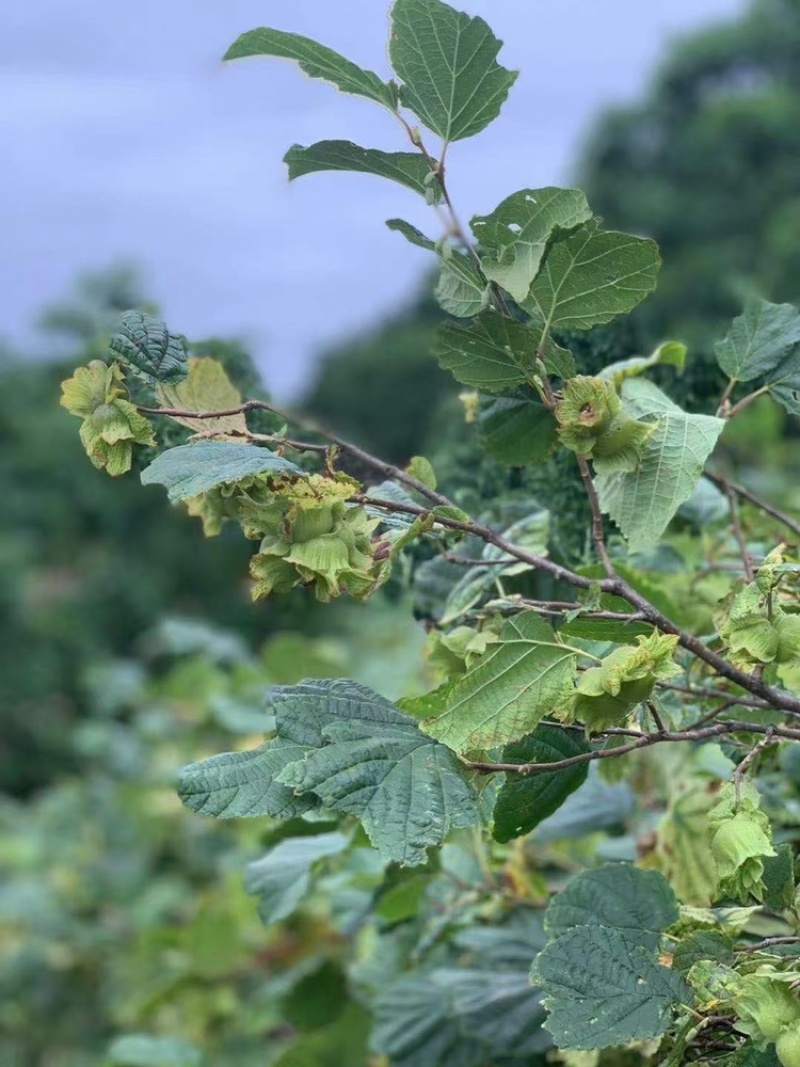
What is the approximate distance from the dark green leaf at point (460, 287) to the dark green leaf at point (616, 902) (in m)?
0.20

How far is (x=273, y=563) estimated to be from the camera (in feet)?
1.20

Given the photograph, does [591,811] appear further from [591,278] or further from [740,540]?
[591,278]

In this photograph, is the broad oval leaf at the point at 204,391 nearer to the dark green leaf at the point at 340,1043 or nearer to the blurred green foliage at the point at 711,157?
the dark green leaf at the point at 340,1043

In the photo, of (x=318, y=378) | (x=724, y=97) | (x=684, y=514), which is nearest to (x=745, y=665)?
(x=684, y=514)

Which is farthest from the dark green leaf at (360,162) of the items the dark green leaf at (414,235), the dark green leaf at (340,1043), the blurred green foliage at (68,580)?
the blurred green foliage at (68,580)

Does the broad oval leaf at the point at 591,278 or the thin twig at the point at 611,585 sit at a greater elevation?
the broad oval leaf at the point at 591,278

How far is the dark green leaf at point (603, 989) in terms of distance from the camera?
14.0 inches

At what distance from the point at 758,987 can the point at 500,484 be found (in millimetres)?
352

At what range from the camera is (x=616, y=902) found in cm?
44

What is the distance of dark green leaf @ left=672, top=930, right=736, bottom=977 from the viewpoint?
36 cm

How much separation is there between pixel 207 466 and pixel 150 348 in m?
0.05

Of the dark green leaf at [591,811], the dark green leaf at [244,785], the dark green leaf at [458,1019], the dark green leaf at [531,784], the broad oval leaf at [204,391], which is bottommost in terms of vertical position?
the dark green leaf at [458,1019]

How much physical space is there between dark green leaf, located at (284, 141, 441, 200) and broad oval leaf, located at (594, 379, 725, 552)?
11 centimetres

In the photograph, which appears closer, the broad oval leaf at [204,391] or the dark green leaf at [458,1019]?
the broad oval leaf at [204,391]
